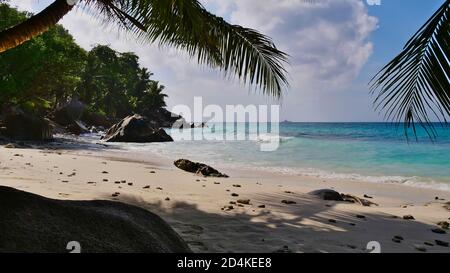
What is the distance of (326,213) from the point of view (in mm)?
6750

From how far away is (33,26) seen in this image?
15.0 feet

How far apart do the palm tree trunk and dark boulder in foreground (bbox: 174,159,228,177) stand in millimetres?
7600

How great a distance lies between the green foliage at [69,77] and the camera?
19391mm

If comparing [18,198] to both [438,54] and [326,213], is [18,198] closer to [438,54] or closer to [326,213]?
[438,54]

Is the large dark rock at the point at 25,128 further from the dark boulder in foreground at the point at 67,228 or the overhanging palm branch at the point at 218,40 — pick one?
the dark boulder in foreground at the point at 67,228

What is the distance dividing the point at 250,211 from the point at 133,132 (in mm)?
25304

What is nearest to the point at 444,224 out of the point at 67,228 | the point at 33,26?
the point at 67,228

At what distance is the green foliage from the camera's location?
1939 cm

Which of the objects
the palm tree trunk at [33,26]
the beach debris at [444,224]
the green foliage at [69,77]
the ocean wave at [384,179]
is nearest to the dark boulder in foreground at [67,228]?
the palm tree trunk at [33,26]

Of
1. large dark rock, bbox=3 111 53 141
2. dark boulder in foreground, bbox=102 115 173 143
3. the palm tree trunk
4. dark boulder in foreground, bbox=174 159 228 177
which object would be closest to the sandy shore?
dark boulder in foreground, bbox=174 159 228 177

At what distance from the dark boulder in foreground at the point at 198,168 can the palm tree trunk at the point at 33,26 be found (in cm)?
760
